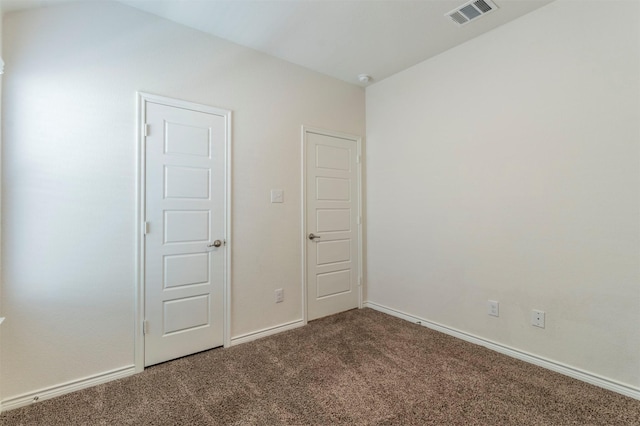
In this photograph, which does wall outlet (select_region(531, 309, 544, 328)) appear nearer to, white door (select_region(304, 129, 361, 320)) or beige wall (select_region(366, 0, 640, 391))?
beige wall (select_region(366, 0, 640, 391))

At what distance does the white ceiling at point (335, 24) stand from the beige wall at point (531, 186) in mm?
224

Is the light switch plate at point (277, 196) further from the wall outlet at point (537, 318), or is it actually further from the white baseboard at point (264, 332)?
the wall outlet at point (537, 318)

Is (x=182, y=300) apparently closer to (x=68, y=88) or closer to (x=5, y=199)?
(x=5, y=199)

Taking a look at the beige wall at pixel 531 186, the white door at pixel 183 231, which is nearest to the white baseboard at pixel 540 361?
the beige wall at pixel 531 186

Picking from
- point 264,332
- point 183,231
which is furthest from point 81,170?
point 264,332

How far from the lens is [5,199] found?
1.77m

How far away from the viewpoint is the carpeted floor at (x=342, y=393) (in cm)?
170

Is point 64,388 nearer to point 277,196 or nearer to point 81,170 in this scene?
point 81,170

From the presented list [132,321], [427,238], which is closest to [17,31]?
[132,321]

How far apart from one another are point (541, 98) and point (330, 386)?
2626 mm

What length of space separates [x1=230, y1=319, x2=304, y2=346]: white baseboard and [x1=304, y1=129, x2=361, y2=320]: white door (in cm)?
19

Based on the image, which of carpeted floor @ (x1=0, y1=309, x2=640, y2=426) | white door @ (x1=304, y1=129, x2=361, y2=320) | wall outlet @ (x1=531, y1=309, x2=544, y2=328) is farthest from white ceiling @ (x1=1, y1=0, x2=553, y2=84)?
carpeted floor @ (x1=0, y1=309, x2=640, y2=426)

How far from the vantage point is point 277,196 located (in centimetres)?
292

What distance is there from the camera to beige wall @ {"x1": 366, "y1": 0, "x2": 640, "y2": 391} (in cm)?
191
